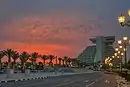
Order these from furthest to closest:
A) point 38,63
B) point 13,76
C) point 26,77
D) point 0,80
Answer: point 38,63, point 26,77, point 13,76, point 0,80

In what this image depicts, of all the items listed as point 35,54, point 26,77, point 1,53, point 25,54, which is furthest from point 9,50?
point 26,77

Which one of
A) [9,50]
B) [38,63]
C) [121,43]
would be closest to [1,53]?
[9,50]

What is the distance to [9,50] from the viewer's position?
137 metres

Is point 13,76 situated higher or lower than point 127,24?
lower

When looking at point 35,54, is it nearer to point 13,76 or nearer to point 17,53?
point 17,53

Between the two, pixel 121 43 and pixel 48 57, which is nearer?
pixel 121 43

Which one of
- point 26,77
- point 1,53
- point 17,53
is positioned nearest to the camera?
point 26,77

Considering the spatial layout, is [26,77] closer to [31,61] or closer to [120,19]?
[120,19]

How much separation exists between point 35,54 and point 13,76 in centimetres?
11508

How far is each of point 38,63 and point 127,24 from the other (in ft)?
537

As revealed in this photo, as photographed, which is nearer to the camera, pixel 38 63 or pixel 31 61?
pixel 31 61

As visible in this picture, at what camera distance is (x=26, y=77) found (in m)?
60.3

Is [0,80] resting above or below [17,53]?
below

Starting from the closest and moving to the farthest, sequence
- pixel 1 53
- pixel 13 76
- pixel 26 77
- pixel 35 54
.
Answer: pixel 13 76, pixel 26 77, pixel 1 53, pixel 35 54
